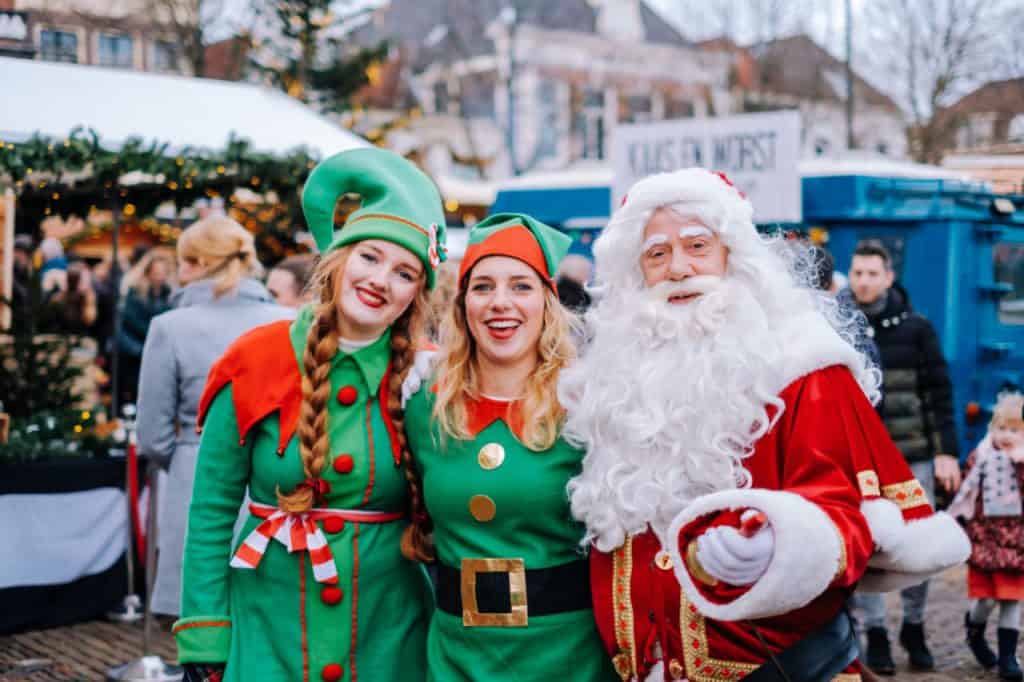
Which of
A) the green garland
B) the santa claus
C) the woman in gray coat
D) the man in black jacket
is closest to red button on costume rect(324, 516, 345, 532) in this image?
the santa claus

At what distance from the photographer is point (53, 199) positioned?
850 cm

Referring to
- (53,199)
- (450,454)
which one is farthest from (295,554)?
(53,199)

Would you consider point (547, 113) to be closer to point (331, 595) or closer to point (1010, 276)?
point (1010, 276)

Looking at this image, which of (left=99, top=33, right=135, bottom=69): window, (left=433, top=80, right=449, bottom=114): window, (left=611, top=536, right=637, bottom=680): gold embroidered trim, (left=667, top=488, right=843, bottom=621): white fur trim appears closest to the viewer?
(left=667, top=488, right=843, bottom=621): white fur trim

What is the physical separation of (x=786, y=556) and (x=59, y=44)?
22927 mm

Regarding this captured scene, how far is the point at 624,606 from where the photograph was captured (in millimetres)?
2824

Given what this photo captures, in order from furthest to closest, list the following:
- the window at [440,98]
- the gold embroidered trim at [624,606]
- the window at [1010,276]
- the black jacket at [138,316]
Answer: the window at [440,98], the black jacket at [138,316], the window at [1010,276], the gold embroidered trim at [624,606]

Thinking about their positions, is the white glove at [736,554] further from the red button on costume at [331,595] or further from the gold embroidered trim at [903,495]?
the red button on costume at [331,595]

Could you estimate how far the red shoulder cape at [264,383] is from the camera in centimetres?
310

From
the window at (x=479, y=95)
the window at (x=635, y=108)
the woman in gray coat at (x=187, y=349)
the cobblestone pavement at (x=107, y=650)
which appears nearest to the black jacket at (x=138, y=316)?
the cobblestone pavement at (x=107, y=650)

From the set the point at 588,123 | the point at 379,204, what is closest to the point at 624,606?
the point at 379,204

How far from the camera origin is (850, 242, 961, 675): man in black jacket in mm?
6172

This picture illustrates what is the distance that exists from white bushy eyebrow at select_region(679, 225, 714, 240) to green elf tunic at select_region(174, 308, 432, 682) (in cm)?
87

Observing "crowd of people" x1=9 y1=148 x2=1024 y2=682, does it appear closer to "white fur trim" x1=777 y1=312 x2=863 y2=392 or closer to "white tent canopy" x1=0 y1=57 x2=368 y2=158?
"white fur trim" x1=777 y1=312 x2=863 y2=392
